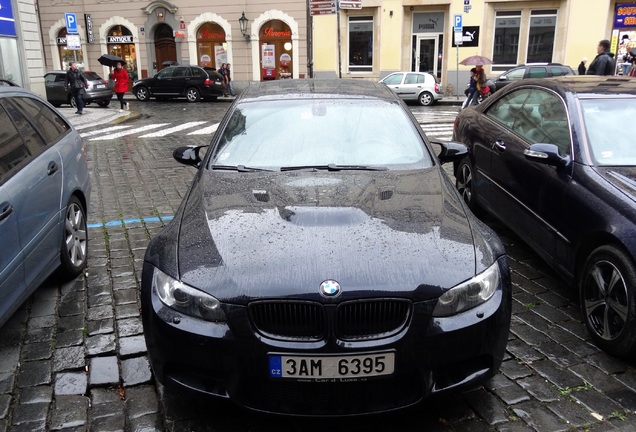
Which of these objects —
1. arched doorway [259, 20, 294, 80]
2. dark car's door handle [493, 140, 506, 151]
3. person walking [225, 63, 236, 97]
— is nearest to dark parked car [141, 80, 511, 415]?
dark car's door handle [493, 140, 506, 151]

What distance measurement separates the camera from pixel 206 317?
2609mm

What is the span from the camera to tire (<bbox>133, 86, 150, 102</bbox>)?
82.1ft

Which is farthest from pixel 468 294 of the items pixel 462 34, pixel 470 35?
pixel 470 35

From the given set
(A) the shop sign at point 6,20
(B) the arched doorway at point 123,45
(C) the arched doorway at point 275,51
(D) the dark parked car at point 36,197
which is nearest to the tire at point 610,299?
(D) the dark parked car at point 36,197

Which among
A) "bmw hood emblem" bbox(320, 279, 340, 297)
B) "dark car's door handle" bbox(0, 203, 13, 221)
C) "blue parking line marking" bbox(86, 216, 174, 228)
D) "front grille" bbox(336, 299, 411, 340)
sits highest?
"dark car's door handle" bbox(0, 203, 13, 221)

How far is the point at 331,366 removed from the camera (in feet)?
8.28

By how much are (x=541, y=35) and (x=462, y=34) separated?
3.71 metres

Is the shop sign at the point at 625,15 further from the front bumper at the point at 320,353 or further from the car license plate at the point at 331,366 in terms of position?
the car license plate at the point at 331,366

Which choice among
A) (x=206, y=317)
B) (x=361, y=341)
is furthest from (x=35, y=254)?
(x=361, y=341)

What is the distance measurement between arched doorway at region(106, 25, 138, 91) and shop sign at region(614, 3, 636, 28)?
75.4 feet

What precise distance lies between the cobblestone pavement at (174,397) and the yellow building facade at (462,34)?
70.2ft

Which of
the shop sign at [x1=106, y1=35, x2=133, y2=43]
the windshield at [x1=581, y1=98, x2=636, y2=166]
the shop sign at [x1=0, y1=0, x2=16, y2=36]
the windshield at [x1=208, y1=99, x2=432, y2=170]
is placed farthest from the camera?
the shop sign at [x1=106, y1=35, x2=133, y2=43]

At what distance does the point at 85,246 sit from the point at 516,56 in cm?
2584

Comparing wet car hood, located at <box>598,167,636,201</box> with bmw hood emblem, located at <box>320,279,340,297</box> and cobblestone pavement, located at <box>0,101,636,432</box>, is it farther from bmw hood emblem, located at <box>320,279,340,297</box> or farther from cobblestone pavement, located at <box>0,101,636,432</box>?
bmw hood emblem, located at <box>320,279,340,297</box>
